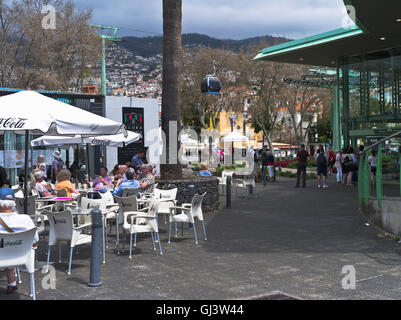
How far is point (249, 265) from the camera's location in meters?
7.44

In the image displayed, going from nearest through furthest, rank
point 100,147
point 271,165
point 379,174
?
point 379,174 → point 100,147 → point 271,165

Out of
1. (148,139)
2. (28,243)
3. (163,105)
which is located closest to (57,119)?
(28,243)

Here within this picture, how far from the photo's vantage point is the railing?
9.44 m

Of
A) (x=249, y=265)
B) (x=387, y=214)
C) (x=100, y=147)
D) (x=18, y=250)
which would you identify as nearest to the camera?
(x=18, y=250)

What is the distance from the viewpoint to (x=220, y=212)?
13867 millimetres

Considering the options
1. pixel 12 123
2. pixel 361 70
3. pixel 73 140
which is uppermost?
pixel 361 70

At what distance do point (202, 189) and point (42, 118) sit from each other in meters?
6.88

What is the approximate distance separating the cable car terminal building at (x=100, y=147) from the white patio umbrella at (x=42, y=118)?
1210 cm

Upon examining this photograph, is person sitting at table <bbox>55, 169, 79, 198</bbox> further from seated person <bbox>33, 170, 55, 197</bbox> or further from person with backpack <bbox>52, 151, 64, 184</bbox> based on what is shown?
person with backpack <bbox>52, 151, 64, 184</bbox>

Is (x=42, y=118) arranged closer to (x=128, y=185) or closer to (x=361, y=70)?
(x=128, y=185)

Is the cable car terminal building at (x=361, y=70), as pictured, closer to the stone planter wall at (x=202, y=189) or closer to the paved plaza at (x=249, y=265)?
the stone planter wall at (x=202, y=189)

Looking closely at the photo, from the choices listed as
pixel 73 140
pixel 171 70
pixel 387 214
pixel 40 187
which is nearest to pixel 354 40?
pixel 171 70

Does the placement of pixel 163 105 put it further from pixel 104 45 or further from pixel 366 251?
pixel 104 45
